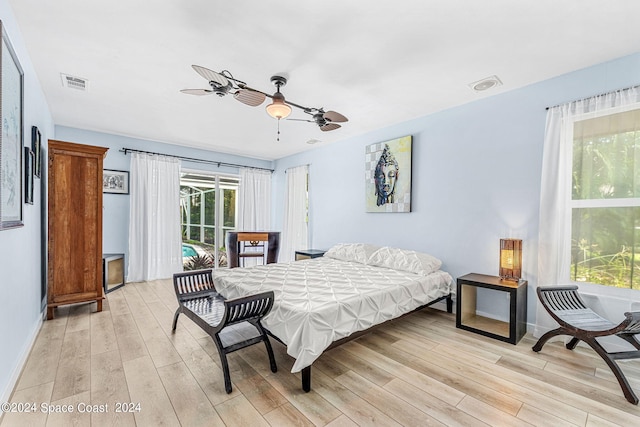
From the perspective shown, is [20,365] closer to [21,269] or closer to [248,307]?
[21,269]

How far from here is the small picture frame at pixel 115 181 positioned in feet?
15.7

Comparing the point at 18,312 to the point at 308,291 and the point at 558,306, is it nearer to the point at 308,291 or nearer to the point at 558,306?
the point at 308,291

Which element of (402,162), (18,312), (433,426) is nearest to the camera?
(433,426)

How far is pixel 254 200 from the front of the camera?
6508mm

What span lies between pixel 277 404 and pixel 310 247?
159 inches

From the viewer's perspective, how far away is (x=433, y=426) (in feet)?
5.32

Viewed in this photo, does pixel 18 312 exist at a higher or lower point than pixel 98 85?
lower

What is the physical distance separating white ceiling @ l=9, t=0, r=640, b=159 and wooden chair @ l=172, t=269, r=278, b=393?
2.03 meters

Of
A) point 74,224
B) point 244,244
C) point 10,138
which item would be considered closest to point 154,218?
point 244,244

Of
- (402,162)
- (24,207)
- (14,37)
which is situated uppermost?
(14,37)

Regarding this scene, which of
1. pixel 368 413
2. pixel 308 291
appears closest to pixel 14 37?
pixel 308 291

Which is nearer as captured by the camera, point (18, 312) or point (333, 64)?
point (18, 312)

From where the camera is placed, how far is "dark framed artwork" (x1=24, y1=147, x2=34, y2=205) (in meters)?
2.34

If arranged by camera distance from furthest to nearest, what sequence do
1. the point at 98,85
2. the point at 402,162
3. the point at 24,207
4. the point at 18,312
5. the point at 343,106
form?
the point at 402,162
the point at 343,106
the point at 98,85
the point at 24,207
the point at 18,312
